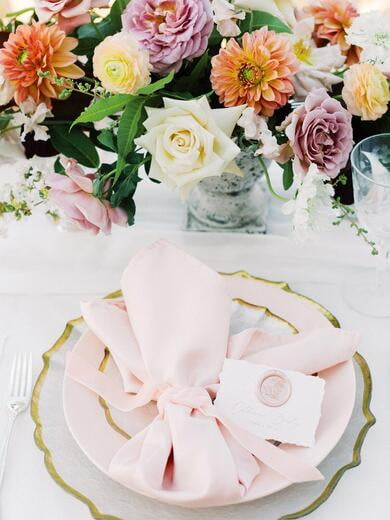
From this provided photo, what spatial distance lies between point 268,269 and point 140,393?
1.13 ft

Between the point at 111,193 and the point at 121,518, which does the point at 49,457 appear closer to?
the point at 121,518

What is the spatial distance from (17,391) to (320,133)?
485mm

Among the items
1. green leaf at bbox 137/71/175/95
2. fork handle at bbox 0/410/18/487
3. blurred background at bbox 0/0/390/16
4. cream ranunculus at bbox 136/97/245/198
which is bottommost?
fork handle at bbox 0/410/18/487

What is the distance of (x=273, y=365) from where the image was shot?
33.5 inches

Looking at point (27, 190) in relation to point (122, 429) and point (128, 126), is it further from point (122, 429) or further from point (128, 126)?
point (122, 429)

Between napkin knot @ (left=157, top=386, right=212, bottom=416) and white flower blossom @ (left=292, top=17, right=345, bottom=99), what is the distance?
0.40 meters

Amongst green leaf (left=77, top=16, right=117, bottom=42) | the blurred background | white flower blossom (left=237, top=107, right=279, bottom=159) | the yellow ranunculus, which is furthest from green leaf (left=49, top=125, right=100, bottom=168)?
the blurred background

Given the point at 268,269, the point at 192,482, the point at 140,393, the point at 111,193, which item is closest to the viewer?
the point at 192,482

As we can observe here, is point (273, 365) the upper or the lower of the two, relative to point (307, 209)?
lower

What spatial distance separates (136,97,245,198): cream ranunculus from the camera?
0.84 m

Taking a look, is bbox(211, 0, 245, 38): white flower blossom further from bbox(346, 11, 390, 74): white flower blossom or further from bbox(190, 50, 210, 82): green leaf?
bbox(346, 11, 390, 74): white flower blossom

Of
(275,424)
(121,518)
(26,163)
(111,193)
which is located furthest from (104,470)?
(26,163)

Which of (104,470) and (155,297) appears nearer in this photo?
(104,470)

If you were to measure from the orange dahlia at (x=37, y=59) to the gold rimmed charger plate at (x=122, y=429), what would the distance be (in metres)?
0.29
